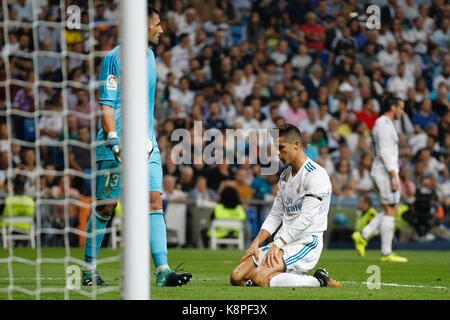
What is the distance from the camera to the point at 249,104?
17.2m

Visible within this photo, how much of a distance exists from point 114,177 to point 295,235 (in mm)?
1676

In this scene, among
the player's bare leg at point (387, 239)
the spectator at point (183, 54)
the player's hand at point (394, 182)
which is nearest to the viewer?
the player's hand at point (394, 182)

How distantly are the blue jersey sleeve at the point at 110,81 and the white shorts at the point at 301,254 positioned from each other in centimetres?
191

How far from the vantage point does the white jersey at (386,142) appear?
1197 centimetres

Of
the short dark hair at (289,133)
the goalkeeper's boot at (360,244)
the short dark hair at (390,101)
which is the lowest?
the goalkeeper's boot at (360,244)

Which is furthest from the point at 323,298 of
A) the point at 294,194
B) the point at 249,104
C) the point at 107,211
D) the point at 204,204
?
the point at 249,104

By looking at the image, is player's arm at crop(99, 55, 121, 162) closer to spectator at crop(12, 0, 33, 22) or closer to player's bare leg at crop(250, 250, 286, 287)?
player's bare leg at crop(250, 250, 286, 287)

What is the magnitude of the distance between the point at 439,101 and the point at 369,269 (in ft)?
29.6

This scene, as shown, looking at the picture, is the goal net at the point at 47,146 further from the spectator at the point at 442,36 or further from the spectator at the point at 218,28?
the spectator at the point at 442,36

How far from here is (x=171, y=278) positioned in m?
6.84

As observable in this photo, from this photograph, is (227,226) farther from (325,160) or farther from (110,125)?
(110,125)

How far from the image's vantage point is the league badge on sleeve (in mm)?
6961

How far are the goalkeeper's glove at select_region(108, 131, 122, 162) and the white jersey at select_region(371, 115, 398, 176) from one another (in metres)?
6.15

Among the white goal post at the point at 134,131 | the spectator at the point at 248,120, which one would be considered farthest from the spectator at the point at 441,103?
the white goal post at the point at 134,131
